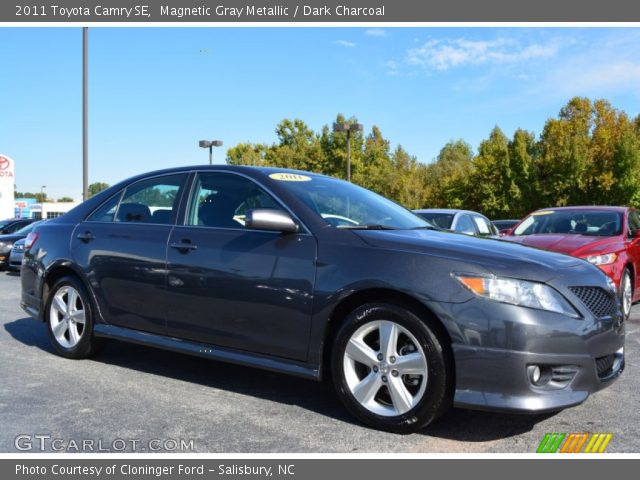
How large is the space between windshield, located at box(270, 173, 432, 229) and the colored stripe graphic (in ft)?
5.24

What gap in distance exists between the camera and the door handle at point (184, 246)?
426 centimetres

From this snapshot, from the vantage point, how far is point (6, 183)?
43625 millimetres

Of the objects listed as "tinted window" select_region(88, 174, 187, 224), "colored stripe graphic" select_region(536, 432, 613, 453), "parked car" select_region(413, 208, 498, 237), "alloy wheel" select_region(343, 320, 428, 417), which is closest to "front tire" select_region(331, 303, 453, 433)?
"alloy wheel" select_region(343, 320, 428, 417)

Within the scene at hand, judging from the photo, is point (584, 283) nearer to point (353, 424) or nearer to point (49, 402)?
point (353, 424)

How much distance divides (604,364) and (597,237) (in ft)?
15.0

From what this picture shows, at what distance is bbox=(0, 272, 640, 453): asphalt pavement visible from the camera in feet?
10.5

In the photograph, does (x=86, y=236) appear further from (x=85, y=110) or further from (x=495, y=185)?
(x=495, y=185)

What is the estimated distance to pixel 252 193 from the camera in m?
4.28

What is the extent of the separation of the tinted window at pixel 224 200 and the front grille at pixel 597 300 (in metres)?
1.98

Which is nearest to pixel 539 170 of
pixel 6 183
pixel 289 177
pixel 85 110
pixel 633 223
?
pixel 85 110

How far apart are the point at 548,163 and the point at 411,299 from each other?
4012 cm

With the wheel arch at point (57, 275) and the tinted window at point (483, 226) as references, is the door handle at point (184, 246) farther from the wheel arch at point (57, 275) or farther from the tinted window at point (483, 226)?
the tinted window at point (483, 226)

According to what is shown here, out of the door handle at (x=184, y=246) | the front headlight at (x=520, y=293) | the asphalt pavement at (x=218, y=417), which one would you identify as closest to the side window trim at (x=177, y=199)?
the door handle at (x=184, y=246)

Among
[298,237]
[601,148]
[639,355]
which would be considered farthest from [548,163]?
[298,237]
